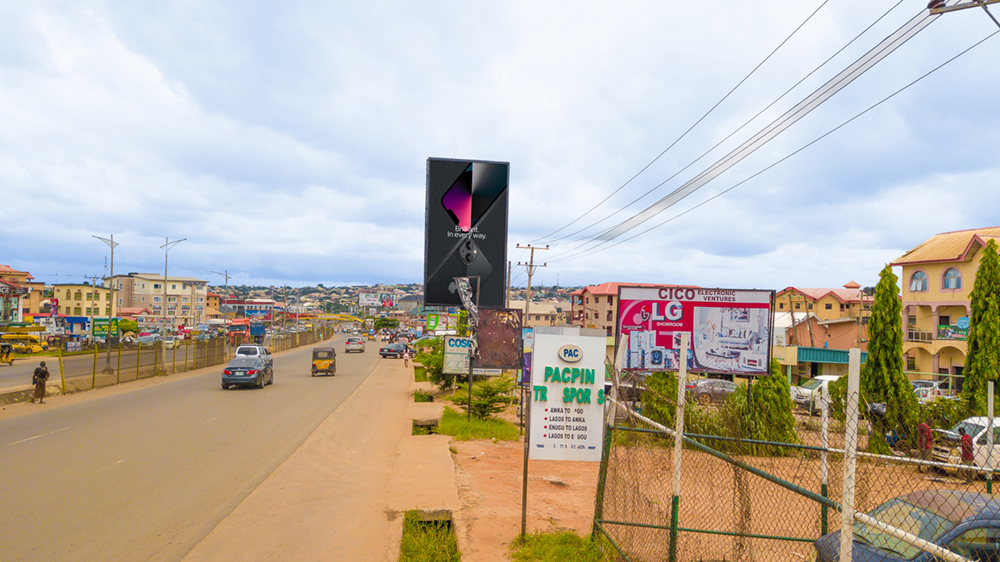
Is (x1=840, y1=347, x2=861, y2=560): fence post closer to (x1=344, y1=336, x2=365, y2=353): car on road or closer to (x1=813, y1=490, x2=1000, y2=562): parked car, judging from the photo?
(x1=813, y1=490, x2=1000, y2=562): parked car

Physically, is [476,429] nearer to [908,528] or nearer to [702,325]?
[702,325]

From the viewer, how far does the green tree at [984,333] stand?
63.4 feet

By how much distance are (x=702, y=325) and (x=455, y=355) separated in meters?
13.4

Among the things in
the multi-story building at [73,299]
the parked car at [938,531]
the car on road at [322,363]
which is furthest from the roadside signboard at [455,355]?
the multi-story building at [73,299]

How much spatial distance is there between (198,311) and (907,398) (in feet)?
431

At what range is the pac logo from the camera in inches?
282

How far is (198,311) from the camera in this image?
126 metres

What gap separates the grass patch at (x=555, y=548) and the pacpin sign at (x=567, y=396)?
1.07 metres

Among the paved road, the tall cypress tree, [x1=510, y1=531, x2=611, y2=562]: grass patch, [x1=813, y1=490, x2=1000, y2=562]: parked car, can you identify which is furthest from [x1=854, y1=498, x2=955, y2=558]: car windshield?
the tall cypress tree

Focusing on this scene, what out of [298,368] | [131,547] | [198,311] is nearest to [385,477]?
[131,547]

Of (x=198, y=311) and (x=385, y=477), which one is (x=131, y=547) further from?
(x=198, y=311)

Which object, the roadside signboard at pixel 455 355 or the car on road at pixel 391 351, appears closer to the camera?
the roadside signboard at pixel 455 355

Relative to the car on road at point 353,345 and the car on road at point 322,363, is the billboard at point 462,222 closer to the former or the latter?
the car on road at point 322,363

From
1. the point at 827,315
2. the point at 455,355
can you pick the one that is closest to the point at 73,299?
the point at 455,355
